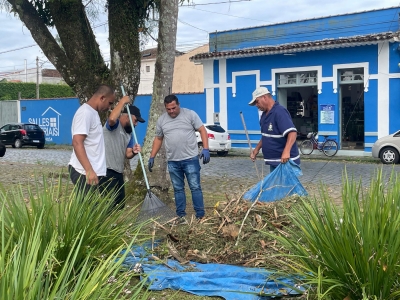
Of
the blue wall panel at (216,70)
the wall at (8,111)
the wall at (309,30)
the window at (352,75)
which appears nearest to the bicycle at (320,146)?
the window at (352,75)

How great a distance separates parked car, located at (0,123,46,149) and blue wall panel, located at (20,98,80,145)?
2663 mm

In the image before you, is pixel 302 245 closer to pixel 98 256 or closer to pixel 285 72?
pixel 98 256

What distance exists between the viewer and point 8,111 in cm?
3675

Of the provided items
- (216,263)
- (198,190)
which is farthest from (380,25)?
(216,263)

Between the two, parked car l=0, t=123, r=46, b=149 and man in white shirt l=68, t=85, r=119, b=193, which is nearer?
man in white shirt l=68, t=85, r=119, b=193

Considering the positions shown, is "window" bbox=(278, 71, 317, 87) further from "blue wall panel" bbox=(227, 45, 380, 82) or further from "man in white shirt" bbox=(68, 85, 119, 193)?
"man in white shirt" bbox=(68, 85, 119, 193)

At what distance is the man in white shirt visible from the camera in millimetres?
5234

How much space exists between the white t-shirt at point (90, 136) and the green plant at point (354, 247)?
243 cm

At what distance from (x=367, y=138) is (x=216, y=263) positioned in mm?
16839

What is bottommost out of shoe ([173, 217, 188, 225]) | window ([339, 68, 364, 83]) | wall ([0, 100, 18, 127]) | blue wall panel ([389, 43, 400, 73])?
shoe ([173, 217, 188, 225])

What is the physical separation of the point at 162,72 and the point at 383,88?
13666 millimetres

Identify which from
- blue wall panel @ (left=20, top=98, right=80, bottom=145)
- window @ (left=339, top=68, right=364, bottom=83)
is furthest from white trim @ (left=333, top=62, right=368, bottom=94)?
blue wall panel @ (left=20, top=98, right=80, bottom=145)

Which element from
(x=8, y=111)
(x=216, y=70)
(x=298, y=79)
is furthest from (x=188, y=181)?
(x=8, y=111)

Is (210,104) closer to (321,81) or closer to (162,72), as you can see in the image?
(321,81)
